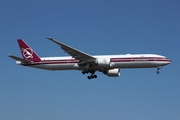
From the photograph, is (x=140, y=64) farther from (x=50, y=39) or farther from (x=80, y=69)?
(x=50, y=39)

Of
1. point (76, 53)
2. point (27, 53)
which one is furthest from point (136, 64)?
point (27, 53)

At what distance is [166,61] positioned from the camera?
5416 cm

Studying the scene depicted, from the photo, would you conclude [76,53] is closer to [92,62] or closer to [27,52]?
[92,62]

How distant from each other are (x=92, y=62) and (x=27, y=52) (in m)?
11.4

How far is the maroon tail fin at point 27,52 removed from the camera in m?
58.2

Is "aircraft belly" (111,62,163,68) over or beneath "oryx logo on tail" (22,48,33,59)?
beneath

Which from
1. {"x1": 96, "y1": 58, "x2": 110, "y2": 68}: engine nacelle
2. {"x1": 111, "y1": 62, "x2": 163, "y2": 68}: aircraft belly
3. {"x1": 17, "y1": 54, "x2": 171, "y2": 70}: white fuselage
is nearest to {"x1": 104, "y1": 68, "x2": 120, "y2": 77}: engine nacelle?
{"x1": 17, "y1": 54, "x2": 171, "y2": 70}: white fuselage

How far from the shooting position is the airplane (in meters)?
53.2

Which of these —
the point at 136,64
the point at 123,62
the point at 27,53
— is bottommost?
the point at 136,64

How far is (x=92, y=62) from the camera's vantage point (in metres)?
54.5

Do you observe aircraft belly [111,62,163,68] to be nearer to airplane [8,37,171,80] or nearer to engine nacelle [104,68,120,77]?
airplane [8,37,171,80]

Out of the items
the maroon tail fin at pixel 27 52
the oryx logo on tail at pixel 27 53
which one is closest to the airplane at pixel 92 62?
the maroon tail fin at pixel 27 52

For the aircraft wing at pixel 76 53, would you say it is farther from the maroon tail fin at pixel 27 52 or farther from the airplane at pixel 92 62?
the maroon tail fin at pixel 27 52

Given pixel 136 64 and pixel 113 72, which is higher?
pixel 136 64
